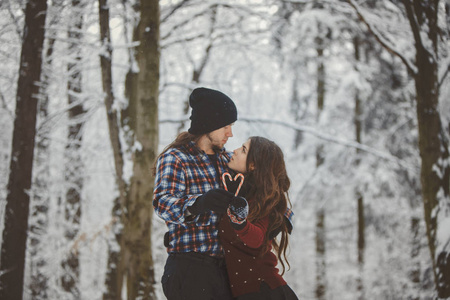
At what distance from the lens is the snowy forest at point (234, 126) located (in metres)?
4.60

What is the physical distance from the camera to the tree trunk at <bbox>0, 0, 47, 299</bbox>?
510 centimetres

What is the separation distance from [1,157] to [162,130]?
10.4 ft

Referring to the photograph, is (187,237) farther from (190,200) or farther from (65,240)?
(65,240)

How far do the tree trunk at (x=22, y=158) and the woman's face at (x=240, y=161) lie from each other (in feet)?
11.7

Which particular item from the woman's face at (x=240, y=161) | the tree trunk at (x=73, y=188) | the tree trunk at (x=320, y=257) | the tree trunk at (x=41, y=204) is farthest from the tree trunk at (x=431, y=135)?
the tree trunk at (x=320, y=257)

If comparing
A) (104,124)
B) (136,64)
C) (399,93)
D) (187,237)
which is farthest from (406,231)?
(187,237)

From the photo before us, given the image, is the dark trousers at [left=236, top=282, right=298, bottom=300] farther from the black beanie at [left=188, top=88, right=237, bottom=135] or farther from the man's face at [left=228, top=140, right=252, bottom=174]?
the black beanie at [left=188, top=88, right=237, bottom=135]

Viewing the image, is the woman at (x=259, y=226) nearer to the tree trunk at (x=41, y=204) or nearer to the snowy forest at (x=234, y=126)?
the snowy forest at (x=234, y=126)

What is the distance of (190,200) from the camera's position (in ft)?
7.23

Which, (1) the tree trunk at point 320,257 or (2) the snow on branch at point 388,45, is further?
(1) the tree trunk at point 320,257

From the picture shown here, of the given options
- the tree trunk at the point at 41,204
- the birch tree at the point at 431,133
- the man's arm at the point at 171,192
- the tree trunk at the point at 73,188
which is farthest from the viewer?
the tree trunk at the point at 73,188

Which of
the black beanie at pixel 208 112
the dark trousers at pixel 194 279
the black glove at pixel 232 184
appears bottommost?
the dark trousers at pixel 194 279

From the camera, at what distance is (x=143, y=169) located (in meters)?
4.55

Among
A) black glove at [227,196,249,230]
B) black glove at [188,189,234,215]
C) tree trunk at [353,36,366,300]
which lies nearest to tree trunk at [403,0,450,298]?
black glove at [227,196,249,230]
